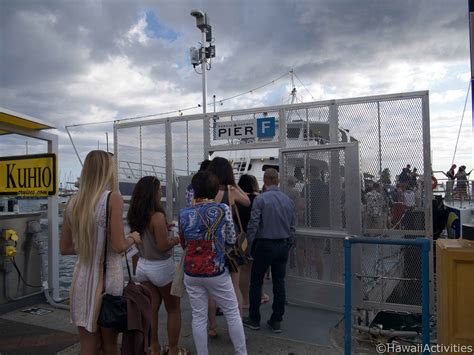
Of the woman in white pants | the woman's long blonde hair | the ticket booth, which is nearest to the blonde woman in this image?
the woman's long blonde hair

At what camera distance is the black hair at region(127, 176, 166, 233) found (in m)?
3.56

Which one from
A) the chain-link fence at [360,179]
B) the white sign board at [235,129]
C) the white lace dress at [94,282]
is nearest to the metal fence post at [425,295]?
the chain-link fence at [360,179]

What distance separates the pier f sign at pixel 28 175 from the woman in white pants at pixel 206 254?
9.66ft

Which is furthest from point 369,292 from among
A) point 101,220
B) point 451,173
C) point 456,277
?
point 451,173

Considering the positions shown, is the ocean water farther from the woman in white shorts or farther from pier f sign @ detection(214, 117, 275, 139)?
pier f sign @ detection(214, 117, 275, 139)

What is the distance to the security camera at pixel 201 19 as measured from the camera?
12154mm

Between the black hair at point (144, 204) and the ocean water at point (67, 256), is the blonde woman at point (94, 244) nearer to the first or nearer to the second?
the black hair at point (144, 204)

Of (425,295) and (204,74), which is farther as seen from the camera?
(204,74)

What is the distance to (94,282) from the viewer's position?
2.77m

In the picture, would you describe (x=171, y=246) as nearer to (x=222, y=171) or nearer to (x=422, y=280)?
(x=222, y=171)

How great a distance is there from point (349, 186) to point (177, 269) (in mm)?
2594

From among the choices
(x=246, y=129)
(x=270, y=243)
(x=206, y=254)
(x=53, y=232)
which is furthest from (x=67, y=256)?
(x=206, y=254)

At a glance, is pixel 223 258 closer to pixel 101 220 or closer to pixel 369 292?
pixel 101 220

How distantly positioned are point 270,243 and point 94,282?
222 cm
